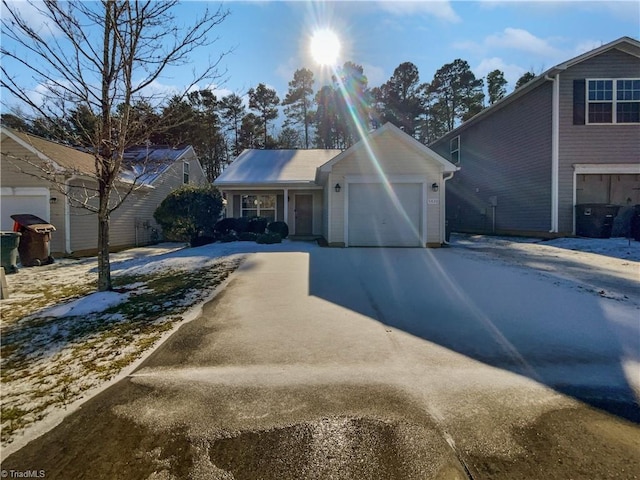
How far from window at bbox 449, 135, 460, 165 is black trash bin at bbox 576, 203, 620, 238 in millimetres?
9660

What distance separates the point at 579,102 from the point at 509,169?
3.86 meters

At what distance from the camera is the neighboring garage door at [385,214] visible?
11.3m

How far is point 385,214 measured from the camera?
11.4 metres

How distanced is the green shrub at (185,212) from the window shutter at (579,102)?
14.9m

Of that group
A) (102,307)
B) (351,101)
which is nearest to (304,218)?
(102,307)

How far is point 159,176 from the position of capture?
16109 mm

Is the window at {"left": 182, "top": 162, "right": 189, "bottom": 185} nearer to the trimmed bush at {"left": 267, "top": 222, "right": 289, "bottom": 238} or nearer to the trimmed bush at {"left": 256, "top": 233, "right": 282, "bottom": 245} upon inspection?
the trimmed bush at {"left": 267, "top": 222, "right": 289, "bottom": 238}

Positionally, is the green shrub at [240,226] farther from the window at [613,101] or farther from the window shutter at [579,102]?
the window at [613,101]

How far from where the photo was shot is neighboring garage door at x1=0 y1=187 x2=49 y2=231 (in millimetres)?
10508

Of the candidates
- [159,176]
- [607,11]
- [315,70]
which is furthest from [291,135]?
[607,11]

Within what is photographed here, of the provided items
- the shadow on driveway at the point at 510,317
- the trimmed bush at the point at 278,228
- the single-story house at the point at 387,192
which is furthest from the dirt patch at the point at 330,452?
the trimmed bush at the point at 278,228

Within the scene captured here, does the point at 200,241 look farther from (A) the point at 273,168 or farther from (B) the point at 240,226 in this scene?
(A) the point at 273,168

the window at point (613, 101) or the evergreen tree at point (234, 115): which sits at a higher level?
the evergreen tree at point (234, 115)

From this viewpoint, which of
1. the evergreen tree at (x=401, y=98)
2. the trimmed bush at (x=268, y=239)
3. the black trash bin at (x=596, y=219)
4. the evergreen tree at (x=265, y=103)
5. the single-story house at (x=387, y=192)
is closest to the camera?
the single-story house at (x=387, y=192)
